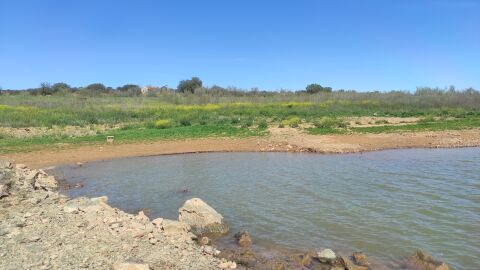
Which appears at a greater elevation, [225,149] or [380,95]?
[380,95]

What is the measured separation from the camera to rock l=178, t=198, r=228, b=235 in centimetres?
873

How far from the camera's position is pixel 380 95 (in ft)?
193

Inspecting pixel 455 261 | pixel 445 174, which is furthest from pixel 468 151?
pixel 455 261

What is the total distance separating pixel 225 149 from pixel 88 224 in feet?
44.0

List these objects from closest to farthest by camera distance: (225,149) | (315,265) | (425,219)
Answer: (315,265), (425,219), (225,149)

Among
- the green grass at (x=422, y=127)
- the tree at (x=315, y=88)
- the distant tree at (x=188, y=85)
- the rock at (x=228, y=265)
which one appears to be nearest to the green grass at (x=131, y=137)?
the green grass at (x=422, y=127)

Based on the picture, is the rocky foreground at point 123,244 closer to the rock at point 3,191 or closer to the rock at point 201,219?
the rock at point 201,219

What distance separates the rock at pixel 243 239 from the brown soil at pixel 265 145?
11.7 metres

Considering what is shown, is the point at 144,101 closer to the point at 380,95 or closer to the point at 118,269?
the point at 380,95

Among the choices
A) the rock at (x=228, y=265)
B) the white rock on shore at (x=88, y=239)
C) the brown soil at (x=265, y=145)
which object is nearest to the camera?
the white rock on shore at (x=88, y=239)

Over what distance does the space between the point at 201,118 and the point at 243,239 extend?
90.8 feet

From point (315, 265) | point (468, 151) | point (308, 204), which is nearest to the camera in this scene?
point (315, 265)

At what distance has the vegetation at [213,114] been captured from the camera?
26.2 meters

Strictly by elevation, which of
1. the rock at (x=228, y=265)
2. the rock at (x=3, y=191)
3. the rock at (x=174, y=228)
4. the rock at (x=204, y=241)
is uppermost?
the rock at (x=3, y=191)
